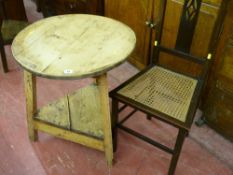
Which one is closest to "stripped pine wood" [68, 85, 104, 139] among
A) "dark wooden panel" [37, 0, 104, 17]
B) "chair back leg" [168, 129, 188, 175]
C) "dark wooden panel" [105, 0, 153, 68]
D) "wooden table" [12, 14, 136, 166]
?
"wooden table" [12, 14, 136, 166]

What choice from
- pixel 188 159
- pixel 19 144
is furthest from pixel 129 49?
pixel 19 144

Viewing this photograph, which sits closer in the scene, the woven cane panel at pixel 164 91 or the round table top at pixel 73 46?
the round table top at pixel 73 46

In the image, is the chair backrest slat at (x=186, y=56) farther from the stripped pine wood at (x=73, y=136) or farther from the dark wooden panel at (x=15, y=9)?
the dark wooden panel at (x=15, y=9)

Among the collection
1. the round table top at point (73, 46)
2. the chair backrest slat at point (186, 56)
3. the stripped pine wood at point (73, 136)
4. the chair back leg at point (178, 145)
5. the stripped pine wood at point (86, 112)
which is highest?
the round table top at point (73, 46)

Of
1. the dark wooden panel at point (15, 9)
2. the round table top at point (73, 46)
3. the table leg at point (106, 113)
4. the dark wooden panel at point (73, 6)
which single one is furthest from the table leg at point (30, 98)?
the dark wooden panel at point (15, 9)

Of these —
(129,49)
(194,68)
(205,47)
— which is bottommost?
(194,68)

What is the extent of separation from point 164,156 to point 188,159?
155 mm

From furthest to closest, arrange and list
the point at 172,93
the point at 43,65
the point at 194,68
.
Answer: the point at 194,68, the point at 172,93, the point at 43,65

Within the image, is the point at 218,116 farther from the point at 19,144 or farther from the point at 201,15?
the point at 19,144

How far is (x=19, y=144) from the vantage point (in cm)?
165

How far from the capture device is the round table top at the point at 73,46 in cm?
110

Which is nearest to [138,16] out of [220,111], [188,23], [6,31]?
[188,23]

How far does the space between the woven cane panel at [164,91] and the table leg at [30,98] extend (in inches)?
20.0

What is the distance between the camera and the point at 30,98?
1.44m
